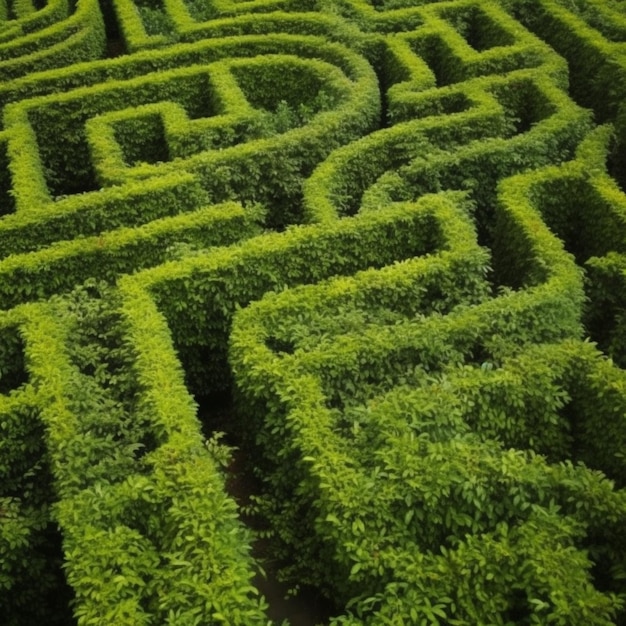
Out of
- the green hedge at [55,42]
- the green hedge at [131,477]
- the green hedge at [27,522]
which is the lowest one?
the green hedge at [27,522]

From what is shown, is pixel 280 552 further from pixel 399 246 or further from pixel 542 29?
pixel 542 29

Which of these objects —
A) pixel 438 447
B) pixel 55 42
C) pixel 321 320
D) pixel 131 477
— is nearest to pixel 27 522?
pixel 131 477

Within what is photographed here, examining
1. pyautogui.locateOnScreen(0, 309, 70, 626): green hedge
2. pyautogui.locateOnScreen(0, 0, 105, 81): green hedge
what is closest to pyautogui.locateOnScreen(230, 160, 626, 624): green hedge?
pyautogui.locateOnScreen(0, 309, 70, 626): green hedge

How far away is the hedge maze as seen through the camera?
7.30 meters

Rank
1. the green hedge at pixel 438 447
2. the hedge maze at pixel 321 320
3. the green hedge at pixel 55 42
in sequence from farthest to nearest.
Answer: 1. the green hedge at pixel 55 42
2. the hedge maze at pixel 321 320
3. the green hedge at pixel 438 447

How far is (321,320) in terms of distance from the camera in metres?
9.89

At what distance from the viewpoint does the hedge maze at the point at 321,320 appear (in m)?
7.30

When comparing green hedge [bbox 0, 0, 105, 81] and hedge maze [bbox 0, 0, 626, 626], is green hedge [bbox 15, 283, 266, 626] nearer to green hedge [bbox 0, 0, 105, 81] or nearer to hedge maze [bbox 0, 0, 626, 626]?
hedge maze [bbox 0, 0, 626, 626]

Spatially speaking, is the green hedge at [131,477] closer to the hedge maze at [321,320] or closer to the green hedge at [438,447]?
the hedge maze at [321,320]

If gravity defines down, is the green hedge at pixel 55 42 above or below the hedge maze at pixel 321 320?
above

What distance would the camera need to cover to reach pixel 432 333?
31.0 feet

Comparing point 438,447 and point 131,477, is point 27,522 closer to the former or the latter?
point 131,477

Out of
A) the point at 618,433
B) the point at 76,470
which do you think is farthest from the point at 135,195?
the point at 618,433

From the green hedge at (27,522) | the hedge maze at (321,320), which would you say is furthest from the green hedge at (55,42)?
the green hedge at (27,522)
